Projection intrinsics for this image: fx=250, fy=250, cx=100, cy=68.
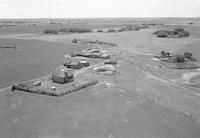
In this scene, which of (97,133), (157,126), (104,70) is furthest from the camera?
(104,70)

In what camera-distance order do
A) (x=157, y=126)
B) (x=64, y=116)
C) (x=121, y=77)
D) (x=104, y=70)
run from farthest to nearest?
(x=104, y=70) < (x=121, y=77) < (x=64, y=116) < (x=157, y=126)

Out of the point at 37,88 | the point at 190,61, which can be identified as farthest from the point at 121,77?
the point at 190,61

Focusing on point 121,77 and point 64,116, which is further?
point 121,77

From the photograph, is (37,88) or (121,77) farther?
(121,77)

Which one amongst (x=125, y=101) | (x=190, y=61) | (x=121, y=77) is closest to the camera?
(x=125, y=101)

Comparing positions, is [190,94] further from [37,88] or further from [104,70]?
[37,88]

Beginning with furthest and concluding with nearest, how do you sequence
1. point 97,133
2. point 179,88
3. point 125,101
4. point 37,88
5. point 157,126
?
point 179,88
point 37,88
point 125,101
point 157,126
point 97,133

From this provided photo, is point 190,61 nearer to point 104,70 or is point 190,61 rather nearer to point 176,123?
point 104,70

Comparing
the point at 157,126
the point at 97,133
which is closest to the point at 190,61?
the point at 157,126
